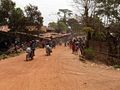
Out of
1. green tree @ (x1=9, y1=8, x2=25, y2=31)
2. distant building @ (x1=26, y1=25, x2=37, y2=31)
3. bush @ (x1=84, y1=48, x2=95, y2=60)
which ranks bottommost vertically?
bush @ (x1=84, y1=48, x2=95, y2=60)

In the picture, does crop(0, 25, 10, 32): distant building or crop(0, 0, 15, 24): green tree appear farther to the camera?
crop(0, 25, 10, 32): distant building

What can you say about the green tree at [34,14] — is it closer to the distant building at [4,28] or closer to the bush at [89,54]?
the distant building at [4,28]

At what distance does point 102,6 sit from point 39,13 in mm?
20829

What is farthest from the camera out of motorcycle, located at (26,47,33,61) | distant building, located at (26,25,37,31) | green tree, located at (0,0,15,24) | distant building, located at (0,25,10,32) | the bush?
distant building, located at (26,25,37,31)

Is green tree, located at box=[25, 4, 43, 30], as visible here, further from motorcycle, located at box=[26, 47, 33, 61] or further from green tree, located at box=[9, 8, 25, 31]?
motorcycle, located at box=[26, 47, 33, 61]

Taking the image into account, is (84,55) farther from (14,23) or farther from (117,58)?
(14,23)

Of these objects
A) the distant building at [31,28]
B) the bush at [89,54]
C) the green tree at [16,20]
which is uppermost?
the green tree at [16,20]

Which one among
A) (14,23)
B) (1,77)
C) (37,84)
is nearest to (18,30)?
(14,23)

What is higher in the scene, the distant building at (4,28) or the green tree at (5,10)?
the green tree at (5,10)

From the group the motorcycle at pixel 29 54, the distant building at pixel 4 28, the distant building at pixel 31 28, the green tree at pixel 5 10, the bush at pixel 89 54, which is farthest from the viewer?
the distant building at pixel 31 28

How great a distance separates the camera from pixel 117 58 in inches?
1359

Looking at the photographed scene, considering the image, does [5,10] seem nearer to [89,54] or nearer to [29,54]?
[89,54]

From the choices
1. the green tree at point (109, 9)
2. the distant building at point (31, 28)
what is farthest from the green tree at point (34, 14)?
the green tree at point (109, 9)

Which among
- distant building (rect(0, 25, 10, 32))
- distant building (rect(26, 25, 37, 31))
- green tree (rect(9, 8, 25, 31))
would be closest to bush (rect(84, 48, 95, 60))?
green tree (rect(9, 8, 25, 31))
